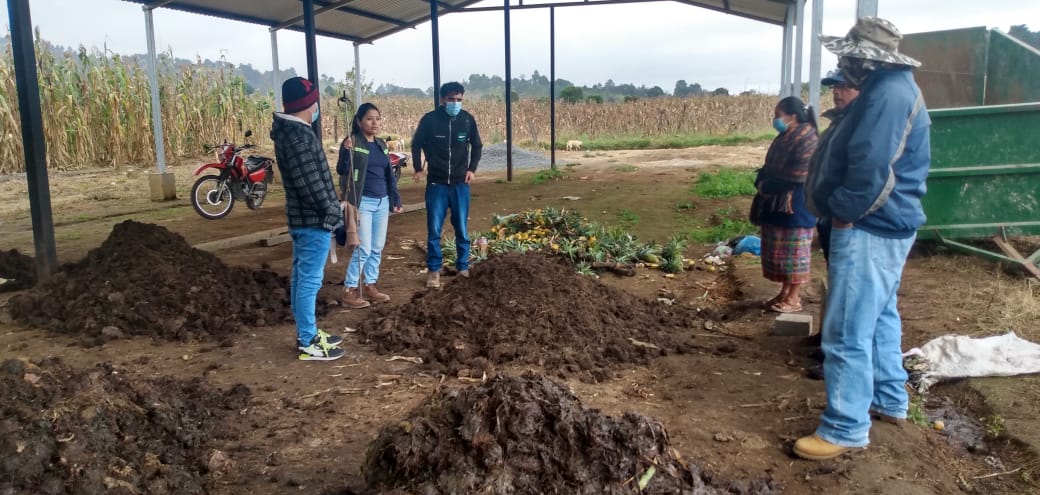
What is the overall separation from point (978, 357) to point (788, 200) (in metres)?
1.64

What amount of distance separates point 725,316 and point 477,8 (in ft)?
33.2

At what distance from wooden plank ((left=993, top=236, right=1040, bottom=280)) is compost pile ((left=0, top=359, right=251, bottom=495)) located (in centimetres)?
654

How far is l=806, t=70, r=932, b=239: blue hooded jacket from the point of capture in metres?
3.04

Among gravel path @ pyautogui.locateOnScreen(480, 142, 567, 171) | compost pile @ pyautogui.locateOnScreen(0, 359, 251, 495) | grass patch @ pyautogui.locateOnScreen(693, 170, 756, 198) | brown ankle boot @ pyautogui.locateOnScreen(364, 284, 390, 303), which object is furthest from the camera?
gravel path @ pyautogui.locateOnScreen(480, 142, 567, 171)

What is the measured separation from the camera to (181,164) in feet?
55.1

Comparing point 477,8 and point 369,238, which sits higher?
point 477,8

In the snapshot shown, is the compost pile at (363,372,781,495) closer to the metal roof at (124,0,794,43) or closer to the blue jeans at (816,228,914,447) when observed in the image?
the blue jeans at (816,228,914,447)

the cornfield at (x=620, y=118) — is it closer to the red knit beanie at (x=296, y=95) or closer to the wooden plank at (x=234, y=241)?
the wooden plank at (x=234, y=241)

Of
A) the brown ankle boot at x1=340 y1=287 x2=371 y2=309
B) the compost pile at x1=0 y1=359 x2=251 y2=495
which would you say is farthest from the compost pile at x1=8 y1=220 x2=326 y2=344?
the compost pile at x1=0 y1=359 x2=251 y2=495

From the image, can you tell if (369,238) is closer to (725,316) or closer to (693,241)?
(725,316)

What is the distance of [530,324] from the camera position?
5.06 metres

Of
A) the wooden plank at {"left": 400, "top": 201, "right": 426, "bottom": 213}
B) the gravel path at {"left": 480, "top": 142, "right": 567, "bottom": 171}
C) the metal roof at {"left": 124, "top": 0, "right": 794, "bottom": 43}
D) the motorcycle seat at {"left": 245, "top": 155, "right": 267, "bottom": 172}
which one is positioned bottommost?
the wooden plank at {"left": 400, "top": 201, "right": 426, "bottom": 213}

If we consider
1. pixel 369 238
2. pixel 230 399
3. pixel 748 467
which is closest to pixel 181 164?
pixel 369 238

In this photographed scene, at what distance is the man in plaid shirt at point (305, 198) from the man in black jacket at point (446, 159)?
191 centimetres
